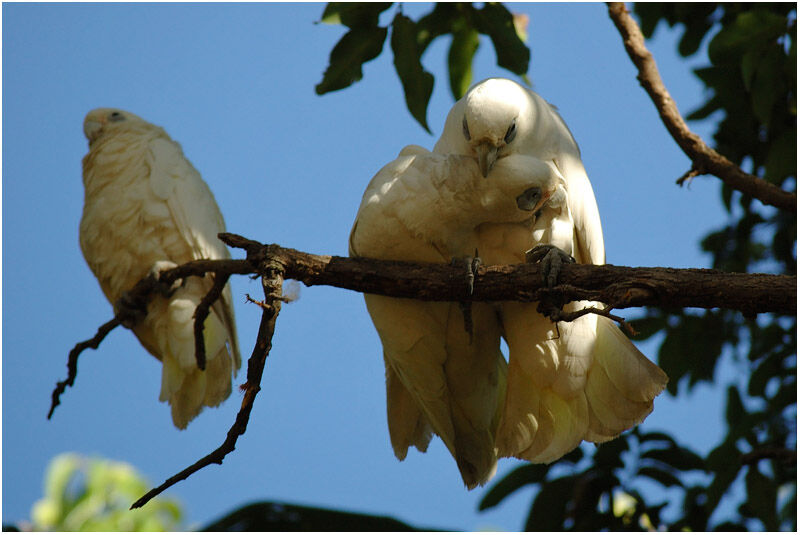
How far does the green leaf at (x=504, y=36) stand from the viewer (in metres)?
3.30

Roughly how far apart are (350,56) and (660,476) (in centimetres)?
227

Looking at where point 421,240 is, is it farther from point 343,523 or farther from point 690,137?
point 690,137

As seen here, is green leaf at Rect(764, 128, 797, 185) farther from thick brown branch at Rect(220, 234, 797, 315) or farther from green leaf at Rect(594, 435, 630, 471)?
thick brown branch at Rect(220, 234, 797, 315)

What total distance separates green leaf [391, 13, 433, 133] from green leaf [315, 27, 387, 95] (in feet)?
0.26

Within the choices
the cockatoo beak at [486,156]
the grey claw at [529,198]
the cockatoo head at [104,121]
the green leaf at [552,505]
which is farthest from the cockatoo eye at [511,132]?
the cockatoo head at [104,121]

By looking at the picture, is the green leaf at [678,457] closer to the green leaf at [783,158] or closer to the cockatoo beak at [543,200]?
the green leaf at [783,158]

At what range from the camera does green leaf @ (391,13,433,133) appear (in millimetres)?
Answer: 3225

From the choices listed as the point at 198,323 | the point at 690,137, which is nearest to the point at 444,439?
the point at 198,323

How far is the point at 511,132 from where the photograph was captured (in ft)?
8.98

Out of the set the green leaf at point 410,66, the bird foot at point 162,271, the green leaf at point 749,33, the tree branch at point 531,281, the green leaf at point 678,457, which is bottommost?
the green leaf at point 678,457

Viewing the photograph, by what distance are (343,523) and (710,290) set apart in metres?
1.28

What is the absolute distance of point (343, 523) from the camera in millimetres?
2426

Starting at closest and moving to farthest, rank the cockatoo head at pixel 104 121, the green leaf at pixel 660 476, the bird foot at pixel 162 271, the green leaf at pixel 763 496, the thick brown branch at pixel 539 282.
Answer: the thick brown branch at pixel 539 282 < the green leaf at pixel 763 496 < the green leaf at pixel 660 476 < the bird foot at pixel 162 271 < the cockatoo head at pixel 104 121

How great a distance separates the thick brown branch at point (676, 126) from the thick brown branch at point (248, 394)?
1952mm
